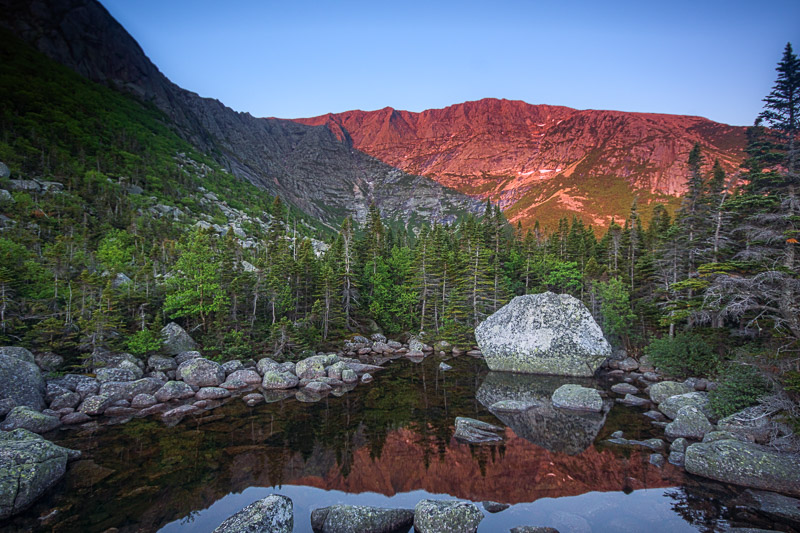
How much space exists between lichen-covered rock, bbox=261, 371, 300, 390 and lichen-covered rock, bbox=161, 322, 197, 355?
333 inches

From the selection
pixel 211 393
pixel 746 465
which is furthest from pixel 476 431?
pixel 211 393

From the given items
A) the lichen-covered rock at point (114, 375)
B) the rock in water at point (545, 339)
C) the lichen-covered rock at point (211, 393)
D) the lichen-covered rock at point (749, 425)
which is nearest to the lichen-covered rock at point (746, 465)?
the lichen-covered rock at point (749, 425)

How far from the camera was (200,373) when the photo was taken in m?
27.6

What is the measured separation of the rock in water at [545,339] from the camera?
1268 inches

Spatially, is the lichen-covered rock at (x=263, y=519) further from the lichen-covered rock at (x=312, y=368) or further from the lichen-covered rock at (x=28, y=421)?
the lichen-covered rock at (x=312, y=368)

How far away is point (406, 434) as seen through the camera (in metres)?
20.0

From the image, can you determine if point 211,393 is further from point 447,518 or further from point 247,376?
point 447,518

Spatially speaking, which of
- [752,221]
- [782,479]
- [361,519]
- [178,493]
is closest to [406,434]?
[361,519]

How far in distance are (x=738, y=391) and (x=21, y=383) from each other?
39.3 meters

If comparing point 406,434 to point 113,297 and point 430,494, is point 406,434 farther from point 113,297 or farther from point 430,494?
point 113,297

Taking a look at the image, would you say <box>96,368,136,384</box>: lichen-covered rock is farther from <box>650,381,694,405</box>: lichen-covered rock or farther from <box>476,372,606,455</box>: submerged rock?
<box>650,381,694,405</box>: lichen-covered rock

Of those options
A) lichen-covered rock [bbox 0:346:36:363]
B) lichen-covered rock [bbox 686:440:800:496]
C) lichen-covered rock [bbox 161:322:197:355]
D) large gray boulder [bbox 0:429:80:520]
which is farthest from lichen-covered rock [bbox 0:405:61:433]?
lichen-covered rock [bbox 686:440:800:496]

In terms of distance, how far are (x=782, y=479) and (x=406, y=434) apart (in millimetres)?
15474

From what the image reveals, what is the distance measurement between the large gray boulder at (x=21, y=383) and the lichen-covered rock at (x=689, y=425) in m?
34.8
